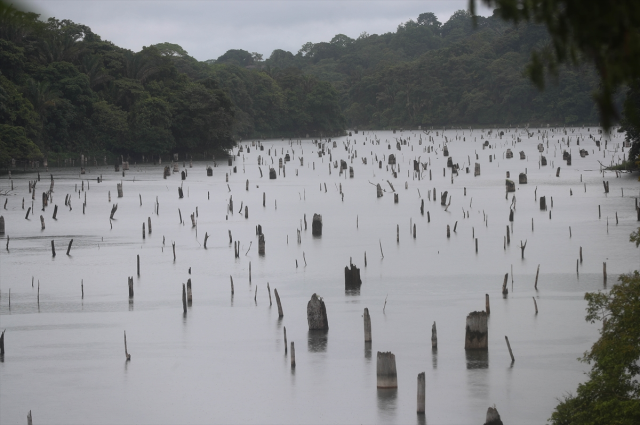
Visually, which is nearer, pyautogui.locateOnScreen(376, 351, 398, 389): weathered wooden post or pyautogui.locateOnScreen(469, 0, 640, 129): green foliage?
pyautogui.locateOnScreen(469, 0, 640, 129): green foliage

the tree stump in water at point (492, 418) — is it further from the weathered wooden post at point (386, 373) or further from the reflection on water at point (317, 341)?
the reflection on water at point (317, 341)

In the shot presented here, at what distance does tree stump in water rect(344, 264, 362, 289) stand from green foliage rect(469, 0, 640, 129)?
22.5 meters

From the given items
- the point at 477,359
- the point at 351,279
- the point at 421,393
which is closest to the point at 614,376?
the point at 421,393

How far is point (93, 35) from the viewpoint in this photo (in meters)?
98.7

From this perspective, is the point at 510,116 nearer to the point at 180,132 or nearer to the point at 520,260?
the point at 180,132

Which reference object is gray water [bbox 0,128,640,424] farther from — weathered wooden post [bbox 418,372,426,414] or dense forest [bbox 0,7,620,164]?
dense forest [bbox 0,7,620,164]

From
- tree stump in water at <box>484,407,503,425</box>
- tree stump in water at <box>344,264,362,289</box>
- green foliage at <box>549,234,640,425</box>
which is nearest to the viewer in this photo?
green foliage at <box>549,234,640,425</box>

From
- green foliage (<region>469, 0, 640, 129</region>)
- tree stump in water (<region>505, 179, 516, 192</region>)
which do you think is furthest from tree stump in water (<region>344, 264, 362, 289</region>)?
tree stump in water (<region>505, 179, 516, 192</region>)

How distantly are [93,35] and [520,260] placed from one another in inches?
3120

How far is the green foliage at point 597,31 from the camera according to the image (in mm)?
4945

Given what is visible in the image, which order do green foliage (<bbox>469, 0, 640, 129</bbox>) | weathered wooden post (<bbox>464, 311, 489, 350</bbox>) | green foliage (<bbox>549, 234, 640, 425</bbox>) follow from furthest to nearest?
weathered wooden post (<bbox>464, 311, 489, 350</bbox>), green foliage (<bbox>549, 234, 640, 425</bbox>), green foliage (<bbox>469, 0, 640, 129</bbox>)

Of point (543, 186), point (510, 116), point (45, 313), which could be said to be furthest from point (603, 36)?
point (510, 116)

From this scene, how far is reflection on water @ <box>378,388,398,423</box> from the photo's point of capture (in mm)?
16438

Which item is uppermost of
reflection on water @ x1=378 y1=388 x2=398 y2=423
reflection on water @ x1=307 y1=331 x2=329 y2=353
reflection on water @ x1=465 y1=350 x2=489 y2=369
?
reflection on water @ x1=307 y1=331 x2=329 y2=353
